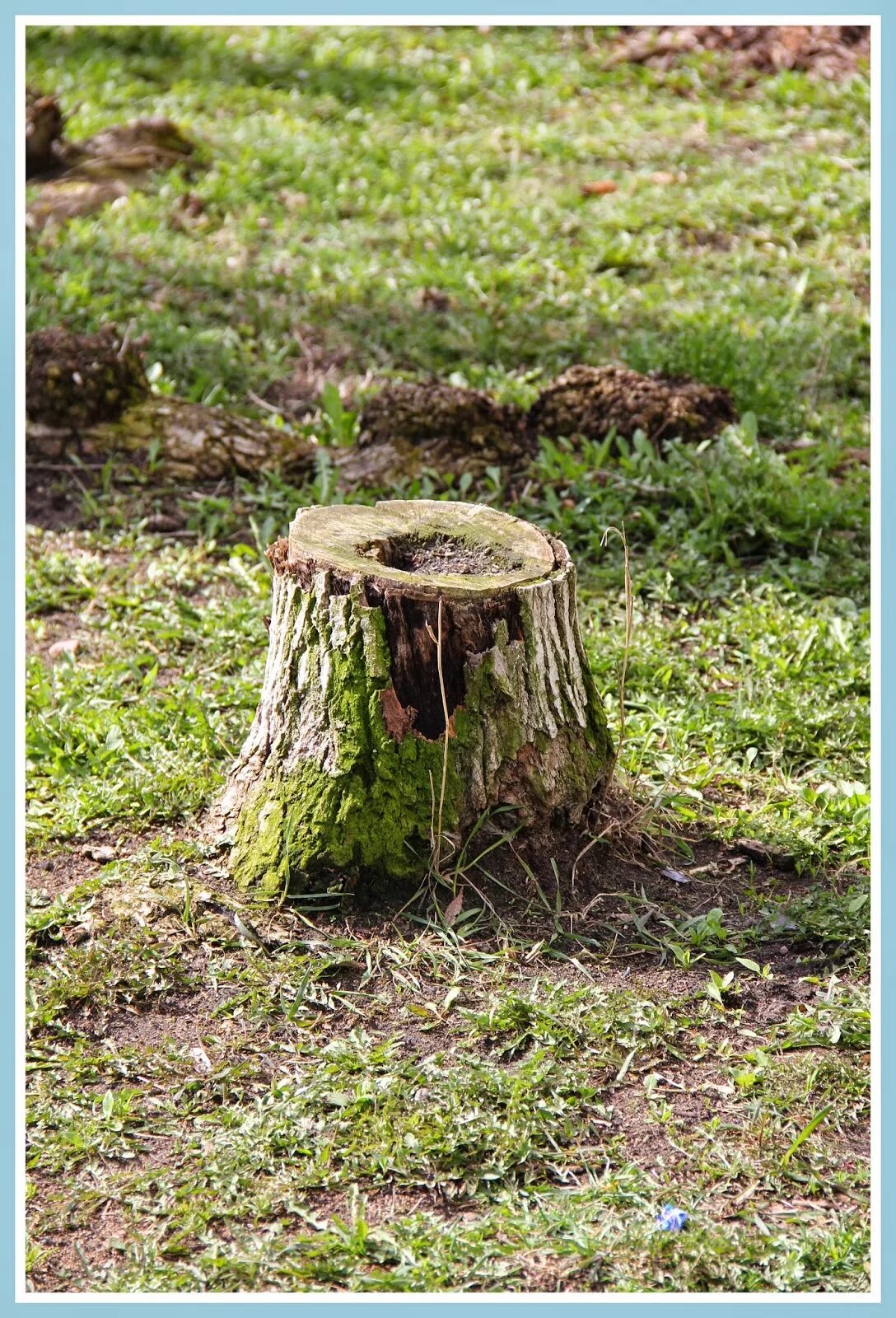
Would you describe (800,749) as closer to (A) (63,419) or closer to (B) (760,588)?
(B) (760,588)

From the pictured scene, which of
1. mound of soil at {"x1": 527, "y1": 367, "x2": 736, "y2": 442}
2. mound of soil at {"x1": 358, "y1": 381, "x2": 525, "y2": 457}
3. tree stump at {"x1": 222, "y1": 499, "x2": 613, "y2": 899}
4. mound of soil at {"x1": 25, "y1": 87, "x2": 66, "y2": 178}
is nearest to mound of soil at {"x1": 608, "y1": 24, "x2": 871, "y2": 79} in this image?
mound of soil at {"x1": 25, "y1": 87, "x2": 66, "y2": 178}

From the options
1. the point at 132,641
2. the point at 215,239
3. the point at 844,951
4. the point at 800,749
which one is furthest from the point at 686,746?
the point at 215,239

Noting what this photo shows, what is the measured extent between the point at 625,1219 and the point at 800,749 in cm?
196

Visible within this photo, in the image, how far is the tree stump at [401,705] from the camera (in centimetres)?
343

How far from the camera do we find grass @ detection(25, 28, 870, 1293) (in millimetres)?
2795

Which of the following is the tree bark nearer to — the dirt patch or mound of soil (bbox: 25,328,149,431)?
mound of soil (bbox: 25,328,149,431)

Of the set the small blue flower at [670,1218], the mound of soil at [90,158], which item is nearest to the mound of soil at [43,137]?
the mound of soil at [90,158]

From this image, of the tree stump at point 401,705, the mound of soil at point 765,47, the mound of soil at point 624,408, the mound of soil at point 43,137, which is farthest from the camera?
the mound of soil at point 765,47

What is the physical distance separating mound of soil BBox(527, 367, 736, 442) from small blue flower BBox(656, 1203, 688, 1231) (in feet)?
12.1

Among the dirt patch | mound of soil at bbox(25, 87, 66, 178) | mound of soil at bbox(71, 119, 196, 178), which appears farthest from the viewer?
mound of soil at bbox(71, 119, 196, 178)

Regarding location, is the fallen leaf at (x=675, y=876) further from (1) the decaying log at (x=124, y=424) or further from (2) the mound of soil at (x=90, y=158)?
(2) the mound of soil at (x=90, y=158)

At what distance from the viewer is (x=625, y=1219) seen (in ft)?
8.98

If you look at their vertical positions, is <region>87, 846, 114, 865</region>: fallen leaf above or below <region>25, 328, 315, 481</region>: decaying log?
below

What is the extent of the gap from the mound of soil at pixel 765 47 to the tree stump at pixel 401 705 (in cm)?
799
